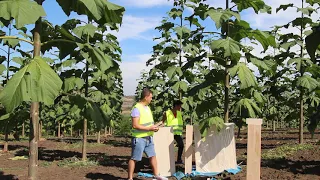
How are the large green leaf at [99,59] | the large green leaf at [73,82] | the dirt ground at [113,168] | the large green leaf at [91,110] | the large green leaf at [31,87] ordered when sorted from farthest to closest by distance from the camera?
the large green leaf at [73,82] → the dirt ground at [113,168] → the large green leaf at [91,110] → the large green leaf at [99,59] → the large green leaf at [31,87]

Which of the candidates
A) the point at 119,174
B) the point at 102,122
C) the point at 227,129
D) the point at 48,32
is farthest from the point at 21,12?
the point at 119,174

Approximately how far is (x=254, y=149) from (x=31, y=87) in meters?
2.92

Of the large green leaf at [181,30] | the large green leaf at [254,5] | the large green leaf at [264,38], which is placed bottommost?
the large green leaf at [264,38]

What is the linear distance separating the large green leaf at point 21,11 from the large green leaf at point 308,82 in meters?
8.31

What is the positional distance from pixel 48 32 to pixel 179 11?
6.61 meters

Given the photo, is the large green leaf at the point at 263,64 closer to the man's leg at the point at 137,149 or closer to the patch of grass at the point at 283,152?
the man's leg at the point at 137,149

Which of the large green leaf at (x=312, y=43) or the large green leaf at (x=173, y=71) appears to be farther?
the large green leaf at (x=173, y=71)

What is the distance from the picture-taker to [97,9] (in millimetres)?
3418

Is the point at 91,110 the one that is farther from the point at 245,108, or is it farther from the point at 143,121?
the point at 245,108

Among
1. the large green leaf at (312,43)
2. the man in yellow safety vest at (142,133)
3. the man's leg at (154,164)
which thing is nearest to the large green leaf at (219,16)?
the man in yellow safety vest at (142,133)

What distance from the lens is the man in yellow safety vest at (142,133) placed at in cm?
663

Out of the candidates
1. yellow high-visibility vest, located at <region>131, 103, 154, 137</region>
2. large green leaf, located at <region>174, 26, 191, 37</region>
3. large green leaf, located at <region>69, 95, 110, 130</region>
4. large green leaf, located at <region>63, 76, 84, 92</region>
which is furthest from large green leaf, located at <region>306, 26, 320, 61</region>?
large green leaf, located at <region>174, 26, 191, 37</region>

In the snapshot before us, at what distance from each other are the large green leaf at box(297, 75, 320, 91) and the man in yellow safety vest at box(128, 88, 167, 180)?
5077mm

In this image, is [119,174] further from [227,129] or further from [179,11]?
[179,11]
